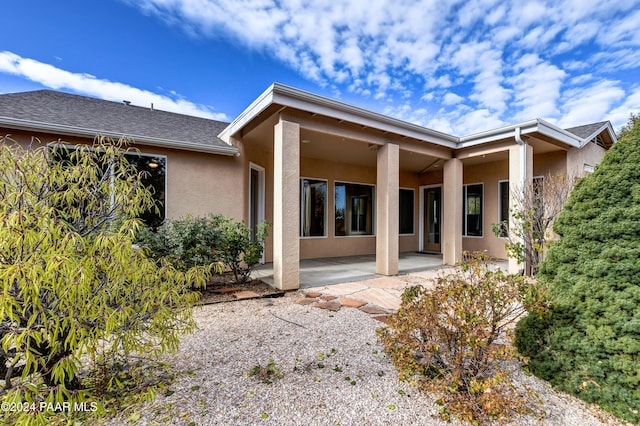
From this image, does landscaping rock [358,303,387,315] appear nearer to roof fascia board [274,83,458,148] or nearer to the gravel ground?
the gravel ground

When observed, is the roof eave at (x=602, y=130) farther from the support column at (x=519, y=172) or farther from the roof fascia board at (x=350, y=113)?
the roof fascia board at (x=350, y=113)

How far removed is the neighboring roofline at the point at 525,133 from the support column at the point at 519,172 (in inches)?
16.9

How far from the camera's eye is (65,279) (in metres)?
1.70

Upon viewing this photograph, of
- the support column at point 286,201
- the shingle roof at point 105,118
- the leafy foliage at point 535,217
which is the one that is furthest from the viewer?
the leafy foliage at point 535,217

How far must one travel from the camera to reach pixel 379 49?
9477 millimetres

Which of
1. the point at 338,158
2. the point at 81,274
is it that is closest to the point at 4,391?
the point at 81,274

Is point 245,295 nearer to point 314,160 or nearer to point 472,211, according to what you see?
point 314,160

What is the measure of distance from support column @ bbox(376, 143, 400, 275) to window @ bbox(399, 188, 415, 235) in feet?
16.9

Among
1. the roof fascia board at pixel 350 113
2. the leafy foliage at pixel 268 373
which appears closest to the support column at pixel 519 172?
the roof fascia board at pixel 350 113

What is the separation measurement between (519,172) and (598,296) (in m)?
5.98

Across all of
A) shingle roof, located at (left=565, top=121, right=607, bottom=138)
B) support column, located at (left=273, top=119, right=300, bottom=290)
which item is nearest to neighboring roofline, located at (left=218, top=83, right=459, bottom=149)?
support column, located at (left=273, top=119, right=300, bottom=290)

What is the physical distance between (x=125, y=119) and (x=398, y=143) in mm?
7545

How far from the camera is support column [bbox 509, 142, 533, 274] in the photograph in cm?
722

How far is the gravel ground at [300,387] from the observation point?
2.14 meters
